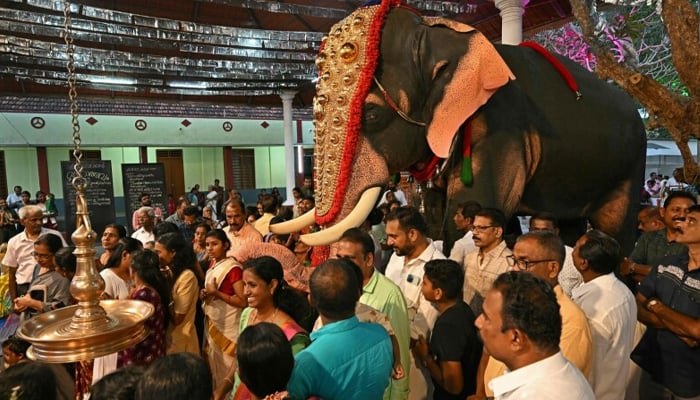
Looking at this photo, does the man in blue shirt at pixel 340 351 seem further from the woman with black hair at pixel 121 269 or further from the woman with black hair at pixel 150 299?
the woman with black hair at pixel 121 269

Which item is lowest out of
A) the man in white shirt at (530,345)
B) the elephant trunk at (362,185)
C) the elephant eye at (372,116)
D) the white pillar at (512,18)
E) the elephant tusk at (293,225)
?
the man in white shirt at (530,345)

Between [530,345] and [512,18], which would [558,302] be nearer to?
[530,345]

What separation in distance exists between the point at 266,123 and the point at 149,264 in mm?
16142

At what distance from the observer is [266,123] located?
61.9 feet

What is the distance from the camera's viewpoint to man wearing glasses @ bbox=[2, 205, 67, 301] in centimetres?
503

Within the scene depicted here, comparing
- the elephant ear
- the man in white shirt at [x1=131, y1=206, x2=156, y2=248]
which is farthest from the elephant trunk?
the man in white shirt at [x1=131, y1=206, x2=156, y2=248]

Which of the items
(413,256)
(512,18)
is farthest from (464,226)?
(512,18)

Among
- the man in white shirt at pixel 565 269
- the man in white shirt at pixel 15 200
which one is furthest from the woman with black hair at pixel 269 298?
the man in white shirt at pixel 15 200

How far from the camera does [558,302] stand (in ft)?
6.38

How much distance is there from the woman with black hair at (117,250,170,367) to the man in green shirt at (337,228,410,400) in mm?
1232

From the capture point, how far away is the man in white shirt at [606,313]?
2357mm

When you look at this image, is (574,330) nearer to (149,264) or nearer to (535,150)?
(535,150)

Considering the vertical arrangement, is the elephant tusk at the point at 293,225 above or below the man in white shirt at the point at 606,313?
above

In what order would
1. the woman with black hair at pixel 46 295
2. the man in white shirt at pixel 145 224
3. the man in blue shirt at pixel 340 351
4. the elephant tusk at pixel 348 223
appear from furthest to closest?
the man in white shirt at pixel 145 224 < the woman with black hair at pixel 46 295 < the elephant tusk at pixel 348 223 < the man in blue shirt at pixel 340 351
